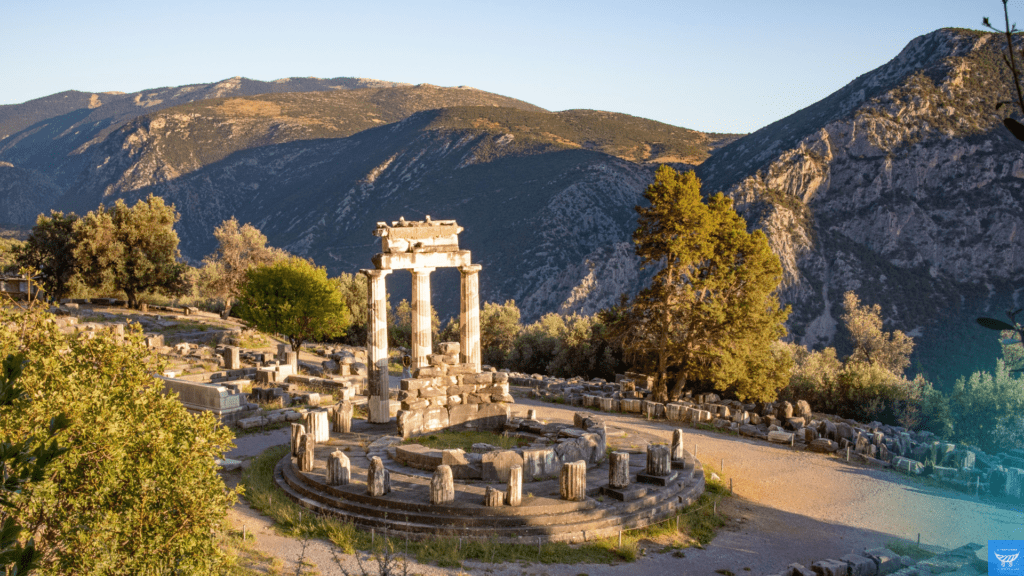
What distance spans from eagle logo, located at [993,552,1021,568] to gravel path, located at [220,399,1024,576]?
854mm

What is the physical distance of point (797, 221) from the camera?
215ft

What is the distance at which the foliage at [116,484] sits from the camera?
7.58 metres

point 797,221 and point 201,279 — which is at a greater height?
point 797,221

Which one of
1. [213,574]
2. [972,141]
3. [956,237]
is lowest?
[213,574]

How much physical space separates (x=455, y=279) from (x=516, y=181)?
19.8 m

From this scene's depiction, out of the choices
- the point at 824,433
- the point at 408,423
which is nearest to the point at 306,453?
the point at 408,423

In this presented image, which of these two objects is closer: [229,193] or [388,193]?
[388,193]

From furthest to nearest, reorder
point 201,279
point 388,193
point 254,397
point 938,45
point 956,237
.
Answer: point 388,193
point 938,45
point 956,237
point 201,279
point 254,397

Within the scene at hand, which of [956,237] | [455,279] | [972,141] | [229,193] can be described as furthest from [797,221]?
[229,193]

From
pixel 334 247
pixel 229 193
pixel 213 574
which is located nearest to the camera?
pixel 213 574

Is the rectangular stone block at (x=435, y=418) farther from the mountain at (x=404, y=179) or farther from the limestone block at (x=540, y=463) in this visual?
the mountain at (x=404, y=179)

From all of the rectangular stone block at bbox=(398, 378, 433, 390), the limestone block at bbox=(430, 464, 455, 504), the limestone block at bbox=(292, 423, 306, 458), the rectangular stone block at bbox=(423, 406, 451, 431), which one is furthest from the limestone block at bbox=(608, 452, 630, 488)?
the limestone block at bbox=(292, 423, 306, 458)

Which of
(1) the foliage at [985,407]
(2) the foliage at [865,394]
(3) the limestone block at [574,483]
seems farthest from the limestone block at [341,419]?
(1) the foliage at [985,407]

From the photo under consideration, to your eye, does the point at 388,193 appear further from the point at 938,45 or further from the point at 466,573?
the point at 466,573
